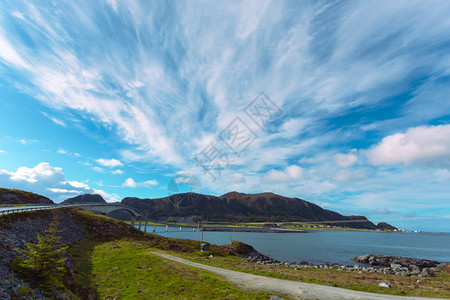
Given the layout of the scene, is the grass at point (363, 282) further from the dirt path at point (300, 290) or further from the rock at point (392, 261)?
the rock at point (392, 261)

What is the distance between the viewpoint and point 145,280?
28.8m

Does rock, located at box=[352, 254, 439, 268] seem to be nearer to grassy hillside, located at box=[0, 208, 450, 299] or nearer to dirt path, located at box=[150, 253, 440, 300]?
grassy hillside, located at box=[0, 208, 450, 299]

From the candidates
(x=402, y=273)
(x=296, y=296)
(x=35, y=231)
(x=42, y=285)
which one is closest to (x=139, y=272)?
(x=42, y=285)

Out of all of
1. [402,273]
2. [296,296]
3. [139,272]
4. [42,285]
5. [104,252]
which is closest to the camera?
[42,285]

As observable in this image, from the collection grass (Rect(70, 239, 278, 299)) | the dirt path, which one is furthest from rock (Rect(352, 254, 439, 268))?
grass (Rect(70, 239, 278, 299))

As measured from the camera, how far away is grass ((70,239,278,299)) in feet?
76.9

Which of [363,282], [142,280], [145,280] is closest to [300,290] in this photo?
[363,282]

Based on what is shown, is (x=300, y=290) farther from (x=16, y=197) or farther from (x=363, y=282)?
(x=16, y=197)

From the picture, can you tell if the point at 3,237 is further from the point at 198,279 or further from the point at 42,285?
the point at 198,279

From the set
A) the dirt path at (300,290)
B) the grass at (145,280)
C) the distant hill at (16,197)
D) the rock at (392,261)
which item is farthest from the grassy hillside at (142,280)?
the distant hill at (16,197)

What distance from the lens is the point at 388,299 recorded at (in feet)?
74.7

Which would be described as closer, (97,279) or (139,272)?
(97,279)

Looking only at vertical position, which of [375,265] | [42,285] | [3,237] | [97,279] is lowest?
[375,265]

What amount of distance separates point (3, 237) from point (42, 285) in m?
12.2
